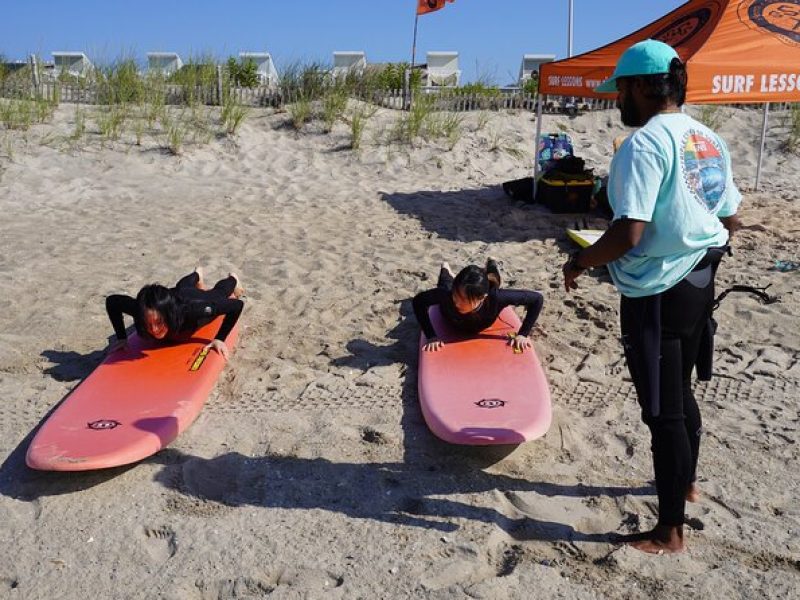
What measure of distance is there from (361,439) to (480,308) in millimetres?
1168

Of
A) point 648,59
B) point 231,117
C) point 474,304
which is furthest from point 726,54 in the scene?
point 231,117

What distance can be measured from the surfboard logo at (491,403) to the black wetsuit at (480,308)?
2.64 ft

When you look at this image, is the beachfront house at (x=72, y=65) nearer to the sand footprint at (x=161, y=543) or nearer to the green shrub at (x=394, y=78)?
the green shrub at (x=394, y=78)

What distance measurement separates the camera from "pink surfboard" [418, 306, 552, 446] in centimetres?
357

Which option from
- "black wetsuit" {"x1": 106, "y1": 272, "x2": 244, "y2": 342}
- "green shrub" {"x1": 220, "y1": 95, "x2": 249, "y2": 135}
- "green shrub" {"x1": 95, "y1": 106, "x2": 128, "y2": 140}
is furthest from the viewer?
"green shrub" {"x1": 220, "y1": 95, "x2": 249, "y2": 135}

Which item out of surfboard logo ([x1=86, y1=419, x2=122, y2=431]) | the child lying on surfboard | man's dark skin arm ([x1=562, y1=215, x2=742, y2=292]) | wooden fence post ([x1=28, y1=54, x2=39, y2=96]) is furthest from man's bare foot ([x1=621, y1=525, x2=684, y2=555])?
wooden fence post ([x1=28, y1=54, x2=39, y2=96])

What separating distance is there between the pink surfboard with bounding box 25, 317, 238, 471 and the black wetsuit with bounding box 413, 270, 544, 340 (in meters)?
1.20

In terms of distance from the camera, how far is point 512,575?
279 centimetres

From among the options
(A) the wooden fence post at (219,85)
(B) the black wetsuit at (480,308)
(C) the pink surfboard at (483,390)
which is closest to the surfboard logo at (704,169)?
(C) the pink surfboard at (483,390)

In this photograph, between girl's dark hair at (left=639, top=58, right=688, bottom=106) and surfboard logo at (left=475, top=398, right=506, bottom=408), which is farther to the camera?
surfboard logo at (left=475, top=398, right=506, bottom=408)

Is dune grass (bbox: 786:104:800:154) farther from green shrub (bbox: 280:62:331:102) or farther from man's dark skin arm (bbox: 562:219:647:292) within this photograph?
man's dark skin arm (bbox: 562:219:647:292)

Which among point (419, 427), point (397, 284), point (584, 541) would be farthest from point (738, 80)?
point (584, 541)

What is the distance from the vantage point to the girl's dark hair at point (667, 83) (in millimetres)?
2434

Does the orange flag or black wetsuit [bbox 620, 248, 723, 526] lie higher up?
the orange flag
